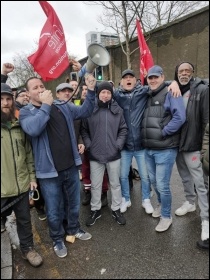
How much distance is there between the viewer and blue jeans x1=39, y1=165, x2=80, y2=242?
9.70 feet

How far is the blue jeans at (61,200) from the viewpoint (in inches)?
116

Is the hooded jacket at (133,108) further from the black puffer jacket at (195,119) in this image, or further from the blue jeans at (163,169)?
the black puffer jacket at (195,119)

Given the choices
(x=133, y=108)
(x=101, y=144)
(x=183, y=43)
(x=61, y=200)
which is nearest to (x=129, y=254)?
(x=61, y=200)

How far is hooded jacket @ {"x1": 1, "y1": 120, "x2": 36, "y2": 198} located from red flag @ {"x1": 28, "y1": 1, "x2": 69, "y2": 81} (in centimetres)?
94

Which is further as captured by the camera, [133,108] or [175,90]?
[133,108]

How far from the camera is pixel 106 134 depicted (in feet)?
11.5

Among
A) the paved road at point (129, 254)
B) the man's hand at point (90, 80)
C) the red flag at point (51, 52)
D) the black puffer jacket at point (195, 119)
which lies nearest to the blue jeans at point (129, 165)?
the paved road at point (129, 254)

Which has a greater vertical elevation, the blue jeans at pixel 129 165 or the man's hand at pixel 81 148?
the man's hand at pixel 81 148

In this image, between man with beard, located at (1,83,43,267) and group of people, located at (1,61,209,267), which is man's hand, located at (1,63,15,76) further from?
man with beard, located at (1,83,43,267)

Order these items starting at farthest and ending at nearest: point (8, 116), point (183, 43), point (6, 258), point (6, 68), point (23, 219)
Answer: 1. point (183, 43)
2. point (6, 68)
3. point (6, 258)
4. point (23, 219)
5. point (8, 116)

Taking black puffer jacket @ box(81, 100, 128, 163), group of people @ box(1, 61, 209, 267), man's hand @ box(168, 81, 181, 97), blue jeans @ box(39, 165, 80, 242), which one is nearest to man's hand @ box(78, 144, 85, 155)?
group of people @ box(1, 61, 209, 267)

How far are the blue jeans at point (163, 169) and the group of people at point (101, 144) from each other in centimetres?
1

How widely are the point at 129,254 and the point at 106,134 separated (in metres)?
1.48

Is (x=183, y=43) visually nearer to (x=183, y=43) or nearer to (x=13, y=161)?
(x=183, y=43)
